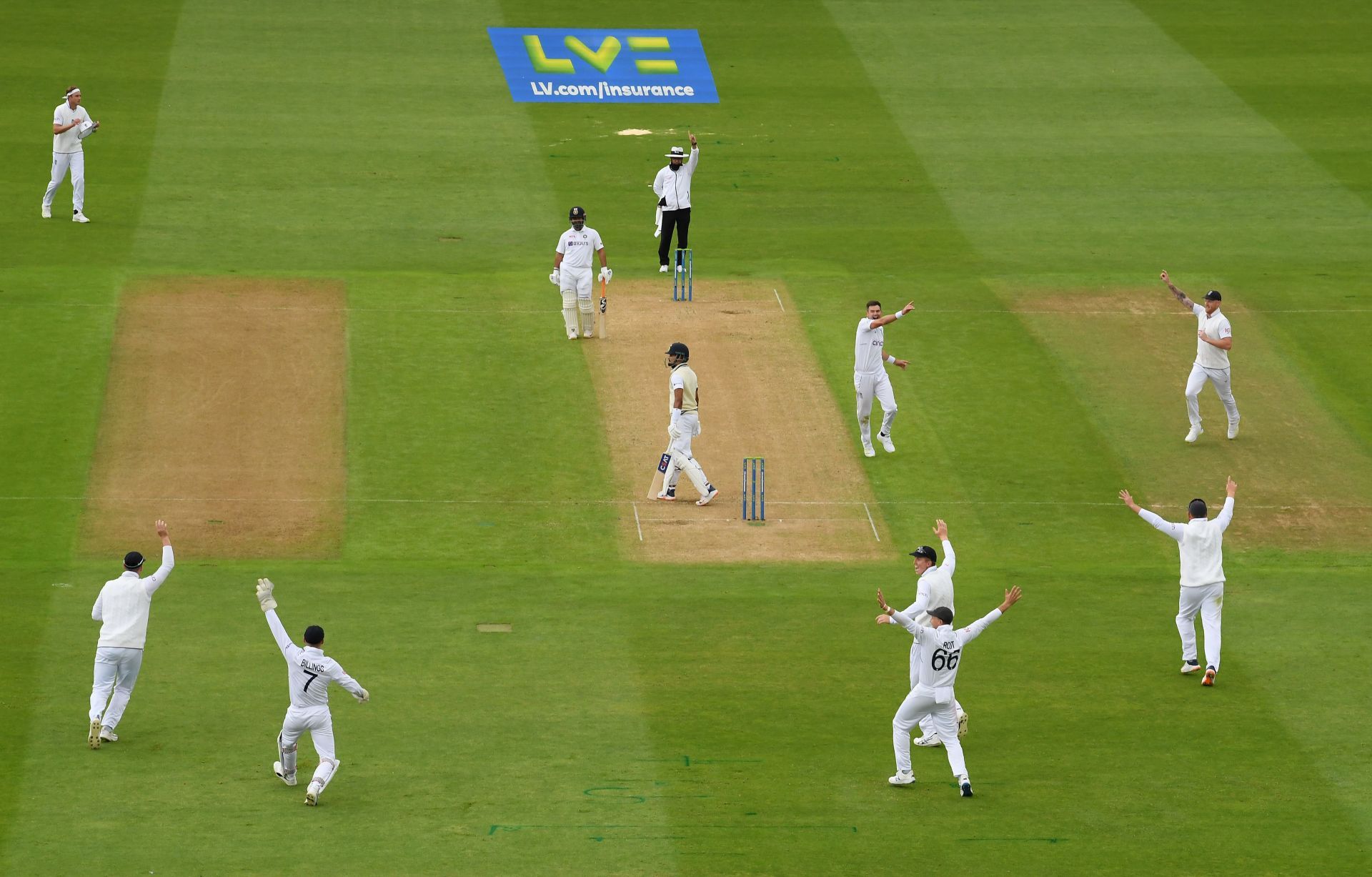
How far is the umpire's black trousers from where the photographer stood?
32.0 m

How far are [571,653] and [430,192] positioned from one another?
17.1m

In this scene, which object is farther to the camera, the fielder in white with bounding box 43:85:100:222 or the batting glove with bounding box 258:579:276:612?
the fielder in white with bounding box 43:85:100:222

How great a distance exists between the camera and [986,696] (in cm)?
1995

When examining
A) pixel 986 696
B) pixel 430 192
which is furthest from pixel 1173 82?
pixel 986 696

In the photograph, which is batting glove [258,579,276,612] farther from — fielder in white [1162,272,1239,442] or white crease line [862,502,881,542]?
fielder in white [1162,272,1239,442]

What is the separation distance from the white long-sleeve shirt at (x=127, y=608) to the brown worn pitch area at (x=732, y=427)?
7.28 meters

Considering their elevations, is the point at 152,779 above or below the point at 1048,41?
below

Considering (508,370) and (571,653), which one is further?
(508,370)

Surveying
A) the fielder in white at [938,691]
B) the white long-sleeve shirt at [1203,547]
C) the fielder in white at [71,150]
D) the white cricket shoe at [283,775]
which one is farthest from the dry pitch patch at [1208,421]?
the fielder in white at [71,150]

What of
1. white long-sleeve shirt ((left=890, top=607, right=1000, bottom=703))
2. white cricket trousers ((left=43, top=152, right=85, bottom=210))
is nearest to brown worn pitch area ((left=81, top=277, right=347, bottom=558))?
white cricket trousers ((left=43, top=152, right=85, bottom=210))

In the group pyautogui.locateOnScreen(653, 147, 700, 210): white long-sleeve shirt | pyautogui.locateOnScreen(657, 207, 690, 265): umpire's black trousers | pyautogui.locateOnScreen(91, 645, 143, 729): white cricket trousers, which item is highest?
pyautogui.locateOnScreen(653, 147, 700, 210): white long-sleeve shirt

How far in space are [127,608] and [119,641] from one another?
0.34 meters

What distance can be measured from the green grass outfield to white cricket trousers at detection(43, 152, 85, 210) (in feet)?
1.85

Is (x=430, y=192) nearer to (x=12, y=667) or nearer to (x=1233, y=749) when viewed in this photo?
(x=12, y=667)
